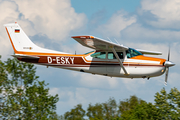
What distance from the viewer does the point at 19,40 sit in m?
25.1

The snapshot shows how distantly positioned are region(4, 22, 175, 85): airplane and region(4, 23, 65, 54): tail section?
3.05ft

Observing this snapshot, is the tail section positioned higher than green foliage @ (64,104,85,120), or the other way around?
the tail section

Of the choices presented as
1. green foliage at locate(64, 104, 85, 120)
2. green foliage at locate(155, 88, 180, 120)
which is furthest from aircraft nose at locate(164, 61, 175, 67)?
green foliage at locate(64, 104, 85, 120)

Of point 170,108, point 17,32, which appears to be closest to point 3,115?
point 17,32

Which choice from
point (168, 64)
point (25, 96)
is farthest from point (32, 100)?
point (168, 64)

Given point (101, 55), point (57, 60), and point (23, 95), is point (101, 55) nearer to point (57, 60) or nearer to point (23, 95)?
point (57, 60)

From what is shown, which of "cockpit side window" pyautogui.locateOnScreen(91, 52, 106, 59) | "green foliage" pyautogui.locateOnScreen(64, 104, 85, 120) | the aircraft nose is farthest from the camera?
"green foliage" pyautogui.locateOnScreen(64, 104, 85, 120)

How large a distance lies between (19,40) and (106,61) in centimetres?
759

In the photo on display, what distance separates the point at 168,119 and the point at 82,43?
31.6 meters

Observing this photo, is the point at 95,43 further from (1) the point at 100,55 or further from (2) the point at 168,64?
(2) the point at 168,64

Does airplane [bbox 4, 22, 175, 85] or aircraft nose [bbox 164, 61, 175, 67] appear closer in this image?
aircraft nose [bbox 164, 61, 175, 67]

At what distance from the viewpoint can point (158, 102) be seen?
49562 mm

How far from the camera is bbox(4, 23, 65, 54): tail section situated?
24.6m

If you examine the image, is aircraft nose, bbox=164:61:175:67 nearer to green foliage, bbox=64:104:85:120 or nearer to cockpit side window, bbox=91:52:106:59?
cockpit side window, bbox=91:52:106:59
